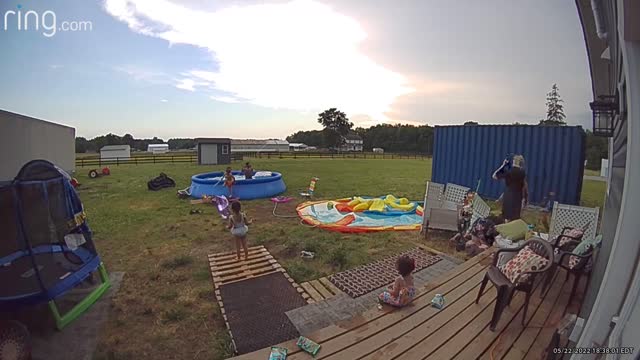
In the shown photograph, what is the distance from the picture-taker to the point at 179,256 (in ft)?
17.1

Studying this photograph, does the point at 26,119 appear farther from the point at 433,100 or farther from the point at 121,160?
the point at 121,160

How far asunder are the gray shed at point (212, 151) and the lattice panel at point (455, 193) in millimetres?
23945

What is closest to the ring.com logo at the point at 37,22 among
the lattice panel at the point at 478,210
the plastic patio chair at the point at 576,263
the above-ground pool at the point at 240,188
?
the above-ground pool at the point at 240,188

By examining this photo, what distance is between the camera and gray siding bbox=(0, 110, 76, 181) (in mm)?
6605

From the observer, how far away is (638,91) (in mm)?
1564

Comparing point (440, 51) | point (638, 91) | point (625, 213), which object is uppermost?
point (440, 51)

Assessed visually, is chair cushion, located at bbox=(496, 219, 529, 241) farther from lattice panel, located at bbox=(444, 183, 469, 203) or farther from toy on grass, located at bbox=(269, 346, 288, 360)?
toy on grass, located at bbox=(269, 346, 288, 360)

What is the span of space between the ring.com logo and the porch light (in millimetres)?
8212

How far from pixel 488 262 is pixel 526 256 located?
1.25 metres

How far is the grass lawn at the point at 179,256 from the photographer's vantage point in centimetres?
300

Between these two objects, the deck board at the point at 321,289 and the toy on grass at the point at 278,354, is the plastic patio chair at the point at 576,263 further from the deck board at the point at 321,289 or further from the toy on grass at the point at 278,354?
the toy on grass at the point at 278,354

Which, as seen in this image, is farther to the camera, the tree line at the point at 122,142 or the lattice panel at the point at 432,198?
the tree line at the point at 122,142

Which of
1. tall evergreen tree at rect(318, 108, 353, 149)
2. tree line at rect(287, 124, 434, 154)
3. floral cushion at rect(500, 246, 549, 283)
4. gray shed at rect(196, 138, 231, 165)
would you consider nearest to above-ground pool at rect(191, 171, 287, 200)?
floral cushion at rect(500, 246, 549, 283)

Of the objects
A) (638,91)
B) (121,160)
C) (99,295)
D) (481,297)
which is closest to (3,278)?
(99,295)
